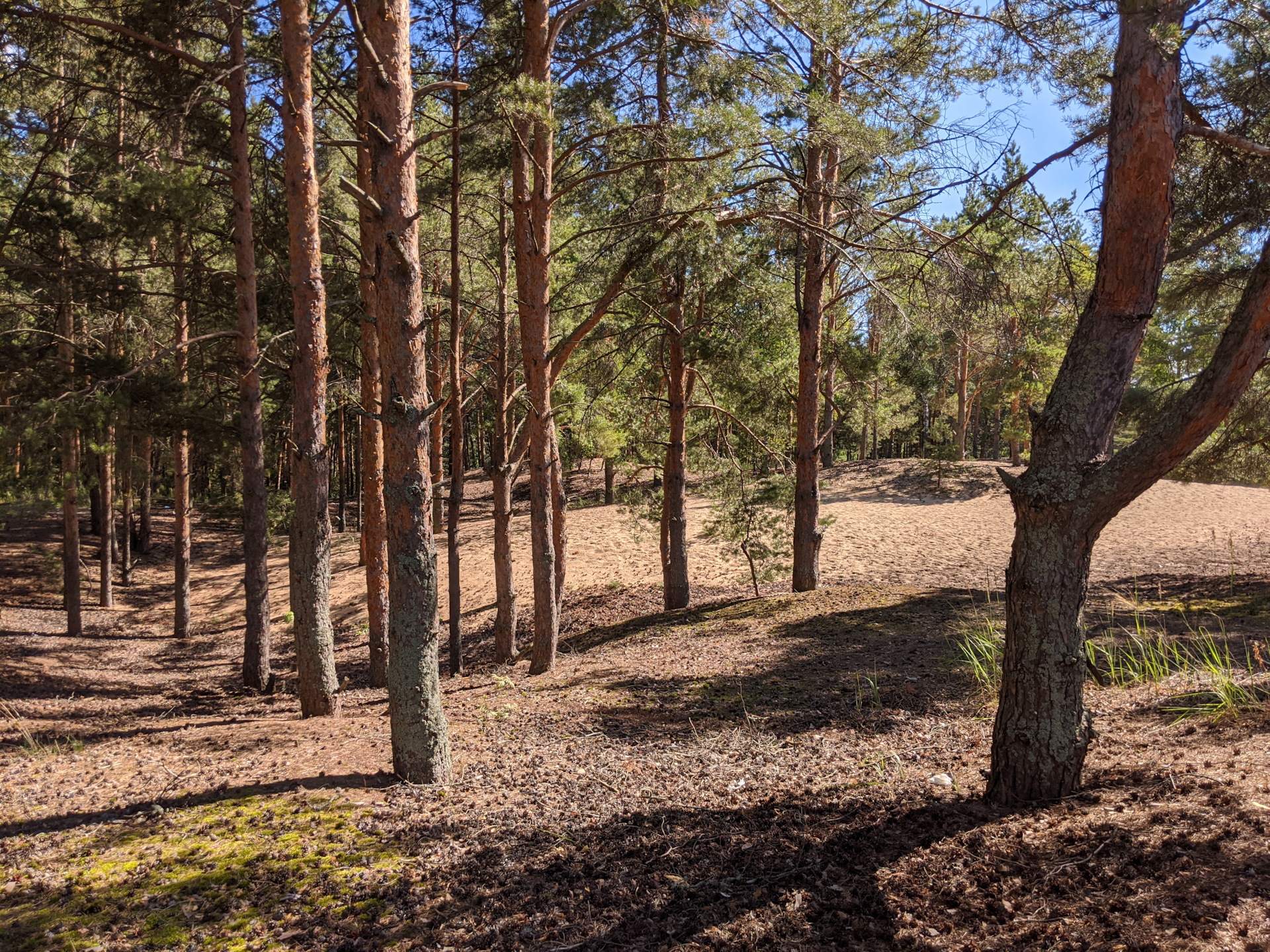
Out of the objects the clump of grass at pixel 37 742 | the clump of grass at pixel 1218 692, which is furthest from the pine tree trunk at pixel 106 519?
the clump of grass at pixel 1218 692

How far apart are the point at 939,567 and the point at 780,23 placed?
11.3 m

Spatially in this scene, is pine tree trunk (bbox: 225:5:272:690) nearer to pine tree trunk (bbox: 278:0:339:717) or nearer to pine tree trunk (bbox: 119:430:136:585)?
pine tree trunk (bbox: 278:0:339:717)

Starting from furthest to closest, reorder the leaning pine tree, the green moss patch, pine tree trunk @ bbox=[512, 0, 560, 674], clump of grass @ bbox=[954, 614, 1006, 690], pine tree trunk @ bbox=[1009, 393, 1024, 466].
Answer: pine tree trunk @ bbox=[1009, 393, 1024, 466] → pine tree trunk @ bbox=[512, 0, 560, 674] → clump of grass @ bbox=[954, 614, 1006, 690] → the leaning pine tree → the green moss patch

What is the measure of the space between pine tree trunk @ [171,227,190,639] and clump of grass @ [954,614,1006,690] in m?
11.4

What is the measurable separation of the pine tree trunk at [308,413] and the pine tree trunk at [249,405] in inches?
79.2

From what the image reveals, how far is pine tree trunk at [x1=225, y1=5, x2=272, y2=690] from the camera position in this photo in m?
8.76

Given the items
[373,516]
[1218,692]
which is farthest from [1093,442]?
[373,516]

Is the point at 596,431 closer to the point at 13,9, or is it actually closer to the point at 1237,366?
the point at 13,9

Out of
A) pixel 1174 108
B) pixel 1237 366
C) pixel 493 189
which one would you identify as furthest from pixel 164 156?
pixel 1237 366

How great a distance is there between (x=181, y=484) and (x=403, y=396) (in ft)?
36.2

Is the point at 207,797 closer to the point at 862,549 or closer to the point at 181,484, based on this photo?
the point at 181,484

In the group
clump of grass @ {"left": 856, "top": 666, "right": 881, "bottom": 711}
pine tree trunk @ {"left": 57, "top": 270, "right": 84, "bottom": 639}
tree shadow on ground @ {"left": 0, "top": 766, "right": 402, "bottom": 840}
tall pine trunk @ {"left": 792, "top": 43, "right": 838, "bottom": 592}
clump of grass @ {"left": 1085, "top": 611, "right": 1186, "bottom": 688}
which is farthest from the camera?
pine tree trunk @ {"left": 57, "top": 270, "right": 84, "bottom": 639}

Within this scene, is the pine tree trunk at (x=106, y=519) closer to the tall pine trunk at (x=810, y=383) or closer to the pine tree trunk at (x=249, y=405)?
the pine tree trunk at (x=249, y=405)

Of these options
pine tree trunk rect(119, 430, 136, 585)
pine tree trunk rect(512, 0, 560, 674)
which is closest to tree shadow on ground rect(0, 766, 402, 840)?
pine tree trunk rect(512, 0, 560, 674)
